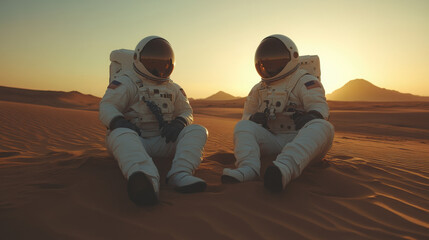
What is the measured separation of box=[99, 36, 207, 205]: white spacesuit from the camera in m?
2.46

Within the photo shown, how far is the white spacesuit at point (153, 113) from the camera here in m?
2.46

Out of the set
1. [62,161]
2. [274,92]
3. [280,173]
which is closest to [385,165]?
[274,92]

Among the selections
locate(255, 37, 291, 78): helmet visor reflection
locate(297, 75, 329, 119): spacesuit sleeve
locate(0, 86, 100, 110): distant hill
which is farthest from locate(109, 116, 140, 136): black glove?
locate(0, 86, 100, 110): distant hill

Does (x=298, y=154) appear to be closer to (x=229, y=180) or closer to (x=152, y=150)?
(x=229, y=180)

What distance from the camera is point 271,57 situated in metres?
3.42

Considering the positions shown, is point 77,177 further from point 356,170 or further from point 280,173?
point 356,170

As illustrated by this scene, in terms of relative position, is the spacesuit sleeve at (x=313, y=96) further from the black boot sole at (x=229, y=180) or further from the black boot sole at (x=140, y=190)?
the black boot sole at (x=140, y=190)

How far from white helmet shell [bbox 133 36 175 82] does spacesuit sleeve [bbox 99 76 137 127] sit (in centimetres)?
23

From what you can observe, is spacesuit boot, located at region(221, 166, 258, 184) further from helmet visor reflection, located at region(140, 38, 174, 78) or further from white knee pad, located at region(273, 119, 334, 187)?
helmet visor reflection, located at region(140, 38, 174, 78)

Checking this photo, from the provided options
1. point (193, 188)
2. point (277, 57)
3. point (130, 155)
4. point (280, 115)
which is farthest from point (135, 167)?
point (277, 57)

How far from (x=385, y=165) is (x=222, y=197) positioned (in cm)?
271

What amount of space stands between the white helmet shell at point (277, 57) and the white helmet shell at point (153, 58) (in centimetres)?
115

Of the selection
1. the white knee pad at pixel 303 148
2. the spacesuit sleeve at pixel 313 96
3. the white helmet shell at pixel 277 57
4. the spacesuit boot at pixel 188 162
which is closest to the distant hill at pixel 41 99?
the white helmet shell at pixel 277 57

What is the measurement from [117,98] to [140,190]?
1459 millimetres
